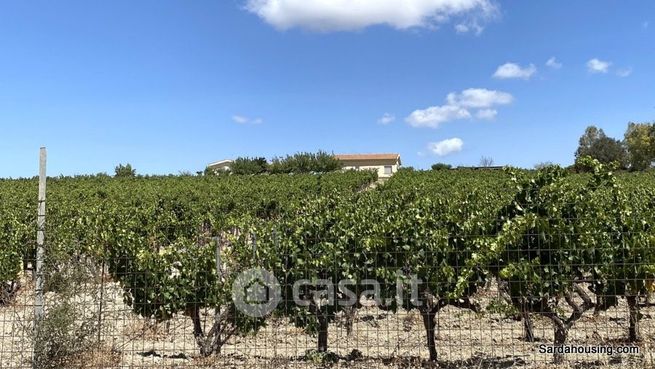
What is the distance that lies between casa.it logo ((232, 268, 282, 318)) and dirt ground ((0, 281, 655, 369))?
1.02ft

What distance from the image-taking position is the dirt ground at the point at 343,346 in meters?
4.51

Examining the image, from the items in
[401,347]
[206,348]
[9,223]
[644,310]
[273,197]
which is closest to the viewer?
[206,348]

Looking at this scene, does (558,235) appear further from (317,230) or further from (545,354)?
(317,230)

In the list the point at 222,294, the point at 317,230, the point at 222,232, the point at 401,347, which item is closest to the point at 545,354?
the point at 401,347

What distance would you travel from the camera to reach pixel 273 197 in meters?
21.0

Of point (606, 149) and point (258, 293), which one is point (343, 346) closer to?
point (258, 293)

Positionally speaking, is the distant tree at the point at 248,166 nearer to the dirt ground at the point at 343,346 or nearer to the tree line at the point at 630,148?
the tree line at the point at 630,148

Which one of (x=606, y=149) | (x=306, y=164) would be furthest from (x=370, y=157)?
(x=606, y=149)

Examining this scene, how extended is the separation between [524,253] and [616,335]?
2.22 m

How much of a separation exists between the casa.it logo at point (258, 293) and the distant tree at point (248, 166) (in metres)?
64.6

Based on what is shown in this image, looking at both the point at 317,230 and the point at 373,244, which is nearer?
the point at 373,244

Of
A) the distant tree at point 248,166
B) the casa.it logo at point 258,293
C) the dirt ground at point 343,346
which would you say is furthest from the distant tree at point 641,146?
the casa.it logo at point 258,293

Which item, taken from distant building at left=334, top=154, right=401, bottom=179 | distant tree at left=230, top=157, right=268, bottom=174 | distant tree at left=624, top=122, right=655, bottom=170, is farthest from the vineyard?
distant building at left=334, top=154, right=401, bottom=179

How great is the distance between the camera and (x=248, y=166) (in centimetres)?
7044
